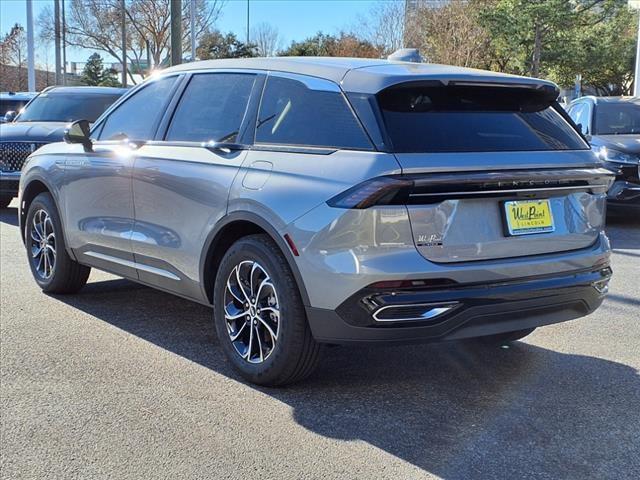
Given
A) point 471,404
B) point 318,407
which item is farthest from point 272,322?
point 471,404

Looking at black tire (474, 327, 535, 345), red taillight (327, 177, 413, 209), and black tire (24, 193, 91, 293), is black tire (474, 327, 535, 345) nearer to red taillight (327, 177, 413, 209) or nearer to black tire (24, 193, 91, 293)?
red taillight (327, 177, 413, 209)

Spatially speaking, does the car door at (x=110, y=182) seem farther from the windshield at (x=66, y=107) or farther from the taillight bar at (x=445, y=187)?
the windshield at (x=66, y=107)

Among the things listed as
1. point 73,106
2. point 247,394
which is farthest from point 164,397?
point 73,106

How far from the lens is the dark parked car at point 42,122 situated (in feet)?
34.3

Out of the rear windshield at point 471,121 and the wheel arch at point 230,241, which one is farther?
the wheel arch at point 230,241

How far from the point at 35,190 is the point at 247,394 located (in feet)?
10.8

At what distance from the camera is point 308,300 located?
370cm

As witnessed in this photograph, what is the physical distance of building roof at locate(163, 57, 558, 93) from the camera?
12.4ft

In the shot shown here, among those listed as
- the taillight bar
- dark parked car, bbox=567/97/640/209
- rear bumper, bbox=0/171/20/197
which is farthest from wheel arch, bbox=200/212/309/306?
rear bumper, bbox=0/171/20/197

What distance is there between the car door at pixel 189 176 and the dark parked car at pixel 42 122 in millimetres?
6071

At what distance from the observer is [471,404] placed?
3.94 meters

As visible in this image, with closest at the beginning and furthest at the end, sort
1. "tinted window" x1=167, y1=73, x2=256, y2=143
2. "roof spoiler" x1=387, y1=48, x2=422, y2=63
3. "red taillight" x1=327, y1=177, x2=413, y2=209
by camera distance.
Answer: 1. "red taillight" x1=327, y1=177, x2=413, y2=209
2. "tinted window" x1=167, y1=73, x2=256, y2=143
3. "roof spoiler" x1=387, y1=48, x2=422, y2=63

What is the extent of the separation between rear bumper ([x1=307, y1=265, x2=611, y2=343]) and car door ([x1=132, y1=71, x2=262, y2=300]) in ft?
3.45

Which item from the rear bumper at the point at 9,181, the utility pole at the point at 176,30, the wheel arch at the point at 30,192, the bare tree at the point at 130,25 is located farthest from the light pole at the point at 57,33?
the wheel arch at the point at 30,192
